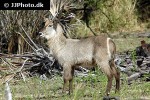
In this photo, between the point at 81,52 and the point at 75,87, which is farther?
the point at 81,52

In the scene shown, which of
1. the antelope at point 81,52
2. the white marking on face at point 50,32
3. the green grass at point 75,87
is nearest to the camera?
the green grass at point 75,87

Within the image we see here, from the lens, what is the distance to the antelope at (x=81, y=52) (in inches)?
379

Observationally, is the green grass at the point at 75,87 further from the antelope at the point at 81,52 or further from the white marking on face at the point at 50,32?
the white marking on face at the point at 50,32

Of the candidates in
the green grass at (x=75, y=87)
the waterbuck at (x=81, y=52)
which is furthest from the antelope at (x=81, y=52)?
the green grass at (x=75, y=87)

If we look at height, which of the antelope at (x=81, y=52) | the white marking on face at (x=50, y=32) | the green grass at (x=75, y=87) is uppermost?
the white marking on face at (x=50, y=32)

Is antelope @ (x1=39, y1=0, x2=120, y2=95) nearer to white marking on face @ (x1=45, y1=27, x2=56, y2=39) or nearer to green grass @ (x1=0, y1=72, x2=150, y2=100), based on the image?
white marking on face @ (x1=45, y1=27, x2=56, y2=39)

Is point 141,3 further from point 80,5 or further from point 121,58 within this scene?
point 121,58

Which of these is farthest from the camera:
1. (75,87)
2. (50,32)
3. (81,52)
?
(50,32)

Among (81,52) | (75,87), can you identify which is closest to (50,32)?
(81,52)

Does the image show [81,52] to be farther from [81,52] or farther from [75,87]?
[75,87]

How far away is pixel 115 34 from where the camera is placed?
19234mm

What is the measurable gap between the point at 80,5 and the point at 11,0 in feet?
15.3

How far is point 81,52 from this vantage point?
1002 cm

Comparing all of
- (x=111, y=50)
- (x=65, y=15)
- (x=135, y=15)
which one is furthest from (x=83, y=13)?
(x=111, y=50)
